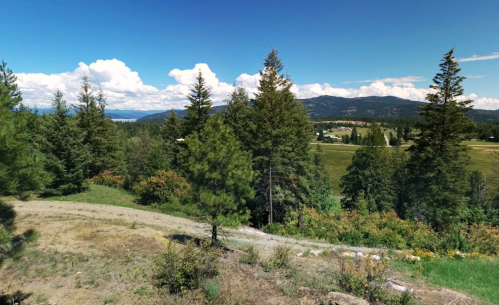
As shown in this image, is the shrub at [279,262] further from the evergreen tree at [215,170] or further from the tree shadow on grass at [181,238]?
the tree shadow on grass at [181,238]

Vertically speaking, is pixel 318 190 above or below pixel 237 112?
below

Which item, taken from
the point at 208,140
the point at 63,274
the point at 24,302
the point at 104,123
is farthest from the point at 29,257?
the point at 104,123

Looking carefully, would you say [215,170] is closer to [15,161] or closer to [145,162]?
[15,161]

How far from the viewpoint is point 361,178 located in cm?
3133

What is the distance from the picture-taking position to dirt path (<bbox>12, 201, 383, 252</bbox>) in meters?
15.3

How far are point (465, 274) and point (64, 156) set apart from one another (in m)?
28.3

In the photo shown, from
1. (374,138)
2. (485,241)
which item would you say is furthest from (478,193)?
(485,241)

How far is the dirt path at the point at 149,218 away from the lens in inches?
602

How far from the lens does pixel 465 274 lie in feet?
33.0

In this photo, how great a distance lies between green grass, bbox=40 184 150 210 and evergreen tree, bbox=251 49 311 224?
397 inches

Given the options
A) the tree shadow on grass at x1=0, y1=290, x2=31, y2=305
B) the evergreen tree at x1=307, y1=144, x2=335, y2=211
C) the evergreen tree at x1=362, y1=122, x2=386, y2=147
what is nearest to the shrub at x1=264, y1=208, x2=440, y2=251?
the evergreen tree at x1=307, y1=144, x2=335, y2=211

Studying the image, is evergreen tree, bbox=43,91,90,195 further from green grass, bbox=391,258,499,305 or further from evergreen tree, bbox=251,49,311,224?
green grass, bbox=391,258,499,305

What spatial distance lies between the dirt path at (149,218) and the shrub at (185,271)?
5703mm

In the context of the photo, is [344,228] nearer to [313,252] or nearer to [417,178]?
[313,252]
